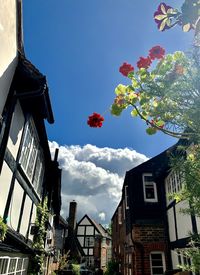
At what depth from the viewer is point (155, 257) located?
1214cm

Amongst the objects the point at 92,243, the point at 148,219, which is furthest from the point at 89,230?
the point at 148,219

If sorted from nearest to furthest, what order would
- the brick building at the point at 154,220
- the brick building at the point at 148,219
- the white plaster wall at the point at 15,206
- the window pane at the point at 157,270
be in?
the white plaster wall at the point at 15,206 → the brick building at the point at 154,220 → the window pane at the point at 157,270 → the brick building at the point at 148,219

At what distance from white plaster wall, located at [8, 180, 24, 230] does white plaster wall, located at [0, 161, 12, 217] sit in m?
0.63

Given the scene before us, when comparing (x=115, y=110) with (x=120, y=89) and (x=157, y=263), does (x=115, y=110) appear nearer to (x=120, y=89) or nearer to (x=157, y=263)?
(x=120, y=89)

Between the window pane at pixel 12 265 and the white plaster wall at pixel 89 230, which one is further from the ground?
the white plaster wall at pixel 89 230

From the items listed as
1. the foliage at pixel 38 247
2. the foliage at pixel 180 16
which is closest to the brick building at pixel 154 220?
the foliage at pixel 38 247

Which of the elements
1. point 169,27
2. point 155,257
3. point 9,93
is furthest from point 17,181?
point 155,257

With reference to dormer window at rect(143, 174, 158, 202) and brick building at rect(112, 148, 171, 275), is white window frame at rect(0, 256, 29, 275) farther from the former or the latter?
dormer window at rect(143, 174, 158, 202)

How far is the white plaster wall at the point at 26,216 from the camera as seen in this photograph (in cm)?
771

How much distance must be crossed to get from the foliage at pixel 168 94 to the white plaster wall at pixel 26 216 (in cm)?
570

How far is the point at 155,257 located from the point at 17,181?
364 inches

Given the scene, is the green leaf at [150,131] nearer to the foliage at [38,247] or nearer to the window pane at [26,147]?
the window pane at [26,147]

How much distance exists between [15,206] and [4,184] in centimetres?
143

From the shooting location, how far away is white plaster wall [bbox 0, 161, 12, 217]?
5371 mm
